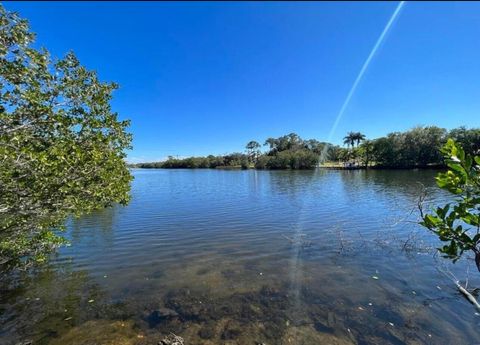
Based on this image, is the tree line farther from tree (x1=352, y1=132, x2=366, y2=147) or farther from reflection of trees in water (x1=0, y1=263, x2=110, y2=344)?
reflection of trees in water (x1=0, y1=263, x2=110, y2=344)

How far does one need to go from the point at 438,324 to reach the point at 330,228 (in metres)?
11.1

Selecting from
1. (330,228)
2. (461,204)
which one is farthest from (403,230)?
(461,204)

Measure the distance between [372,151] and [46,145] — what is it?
101m

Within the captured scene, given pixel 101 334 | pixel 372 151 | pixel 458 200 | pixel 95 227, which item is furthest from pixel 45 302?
pixel 372 151

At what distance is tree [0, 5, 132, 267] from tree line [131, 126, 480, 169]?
2157 inches

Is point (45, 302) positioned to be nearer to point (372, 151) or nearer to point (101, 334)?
point (101, 334)

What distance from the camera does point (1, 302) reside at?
368 inches

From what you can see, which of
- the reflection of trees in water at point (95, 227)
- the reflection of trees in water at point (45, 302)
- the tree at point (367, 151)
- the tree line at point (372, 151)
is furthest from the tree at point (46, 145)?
the tree at point (367, 151)

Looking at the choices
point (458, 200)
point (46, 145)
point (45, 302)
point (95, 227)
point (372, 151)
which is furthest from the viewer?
point (372, 151)

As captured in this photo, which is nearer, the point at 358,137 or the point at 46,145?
the point at 46,145

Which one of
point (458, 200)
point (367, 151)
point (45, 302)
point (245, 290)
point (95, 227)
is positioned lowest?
point (245, 290)

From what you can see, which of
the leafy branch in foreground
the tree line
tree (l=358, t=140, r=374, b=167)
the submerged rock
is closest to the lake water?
the submerged rock

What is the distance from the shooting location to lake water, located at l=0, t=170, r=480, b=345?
7.63 meters

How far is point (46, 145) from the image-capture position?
297 inches
